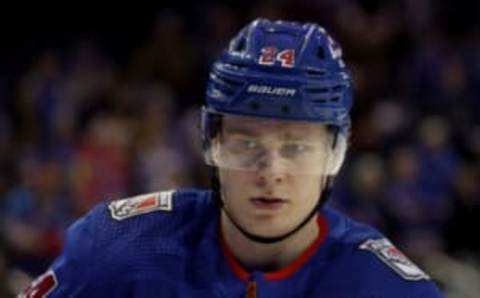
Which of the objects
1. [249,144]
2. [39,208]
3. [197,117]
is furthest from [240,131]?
[39,208]

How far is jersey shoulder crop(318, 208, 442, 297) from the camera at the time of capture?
120 inches

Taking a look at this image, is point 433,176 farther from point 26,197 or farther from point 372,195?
point 26,197

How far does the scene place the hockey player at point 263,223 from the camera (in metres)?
3.02

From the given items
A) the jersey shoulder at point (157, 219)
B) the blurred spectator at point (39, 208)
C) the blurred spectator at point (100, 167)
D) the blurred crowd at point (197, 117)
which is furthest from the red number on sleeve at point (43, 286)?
the blurred spectator at point (100, 167)

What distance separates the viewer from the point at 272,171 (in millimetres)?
3000

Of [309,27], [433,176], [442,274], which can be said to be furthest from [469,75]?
[309,27]

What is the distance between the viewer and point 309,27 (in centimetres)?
316

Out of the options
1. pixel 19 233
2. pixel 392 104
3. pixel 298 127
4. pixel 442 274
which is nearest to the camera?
pixel 298 127

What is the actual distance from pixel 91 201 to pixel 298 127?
468 centimetres

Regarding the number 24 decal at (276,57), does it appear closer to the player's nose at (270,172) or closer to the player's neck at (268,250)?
the player's nose at (270,172)

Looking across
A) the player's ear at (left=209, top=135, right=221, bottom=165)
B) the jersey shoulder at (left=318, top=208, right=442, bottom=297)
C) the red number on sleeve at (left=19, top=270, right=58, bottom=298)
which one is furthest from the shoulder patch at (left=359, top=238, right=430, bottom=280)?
the red number on sleeve at (left=19, top=270, right=58, bottom=298)

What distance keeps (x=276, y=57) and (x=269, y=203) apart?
297mm

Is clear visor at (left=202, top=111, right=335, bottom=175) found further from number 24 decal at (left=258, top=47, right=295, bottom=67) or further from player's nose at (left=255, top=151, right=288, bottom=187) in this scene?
number 24 decal at (left=258, top=47, right=295, bottom=67)

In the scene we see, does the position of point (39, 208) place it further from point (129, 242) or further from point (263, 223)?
point (263, 223)
